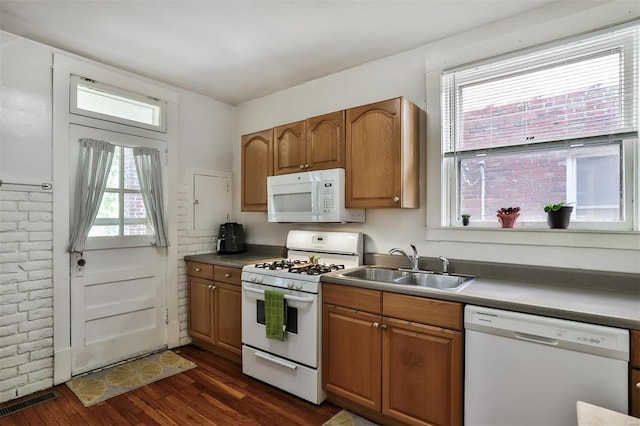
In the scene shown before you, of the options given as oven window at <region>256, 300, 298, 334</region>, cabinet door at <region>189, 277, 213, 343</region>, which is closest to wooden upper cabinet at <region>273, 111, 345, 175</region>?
oven window at <region>256, 300, 298, 334</region>

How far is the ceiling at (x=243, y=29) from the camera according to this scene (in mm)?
2057

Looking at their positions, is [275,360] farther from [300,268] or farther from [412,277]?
[412,277]

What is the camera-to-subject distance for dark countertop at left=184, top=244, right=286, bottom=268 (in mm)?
2984

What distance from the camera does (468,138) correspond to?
93.7 inches

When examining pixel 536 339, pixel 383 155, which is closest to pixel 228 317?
pixel 383 155

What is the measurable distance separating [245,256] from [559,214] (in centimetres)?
264

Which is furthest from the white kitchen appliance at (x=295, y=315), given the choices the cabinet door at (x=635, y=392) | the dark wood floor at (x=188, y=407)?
the cabinet door at (x=635, y=392)

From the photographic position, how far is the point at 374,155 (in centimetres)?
241

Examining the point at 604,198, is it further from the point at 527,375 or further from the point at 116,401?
the point at 116,401

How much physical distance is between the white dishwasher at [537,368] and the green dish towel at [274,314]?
4.00 feet

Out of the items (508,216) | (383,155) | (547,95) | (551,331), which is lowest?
(551,331)

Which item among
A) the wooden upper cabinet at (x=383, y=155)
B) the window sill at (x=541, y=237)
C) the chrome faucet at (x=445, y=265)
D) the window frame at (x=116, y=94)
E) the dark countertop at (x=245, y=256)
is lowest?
the dark countertop at (x=245, y=256)

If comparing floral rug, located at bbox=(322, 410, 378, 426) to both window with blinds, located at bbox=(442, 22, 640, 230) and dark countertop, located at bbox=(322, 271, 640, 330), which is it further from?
window with blinds, located at bbox=(442, 22, 640, 230)

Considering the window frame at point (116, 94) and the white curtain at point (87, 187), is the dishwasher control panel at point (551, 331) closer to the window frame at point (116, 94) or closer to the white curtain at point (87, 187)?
the white curtain at point (87, 187)
